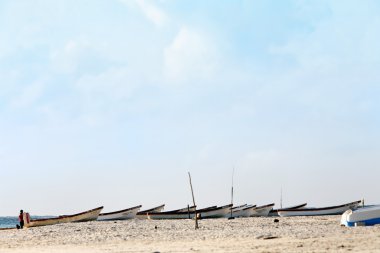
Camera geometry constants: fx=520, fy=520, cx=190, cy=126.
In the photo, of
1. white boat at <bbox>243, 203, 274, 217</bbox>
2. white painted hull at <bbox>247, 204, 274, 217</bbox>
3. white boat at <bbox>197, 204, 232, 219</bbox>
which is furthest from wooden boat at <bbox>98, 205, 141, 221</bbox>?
white painted hull at <bbox>247, 204, 274, 217</bbox>

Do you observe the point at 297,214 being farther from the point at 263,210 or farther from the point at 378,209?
the point at 378,209

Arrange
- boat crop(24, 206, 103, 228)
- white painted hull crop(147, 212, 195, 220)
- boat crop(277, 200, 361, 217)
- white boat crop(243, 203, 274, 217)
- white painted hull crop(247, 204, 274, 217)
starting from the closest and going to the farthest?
boat crop(24, 206, 103, 228)
white painted hull crop(147, 212, 195, 220)
boat crop(277, 200, 361, 217)
white boat crop(243, 203, 274, 217)
white painted hull crop(247, 204, 274, 217)

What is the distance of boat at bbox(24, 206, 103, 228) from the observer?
44.1m

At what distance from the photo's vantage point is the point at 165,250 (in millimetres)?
18156

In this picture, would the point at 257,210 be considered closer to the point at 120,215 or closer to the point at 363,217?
the point at 120,215

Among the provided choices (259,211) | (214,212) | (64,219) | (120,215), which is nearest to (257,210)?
(259,211)

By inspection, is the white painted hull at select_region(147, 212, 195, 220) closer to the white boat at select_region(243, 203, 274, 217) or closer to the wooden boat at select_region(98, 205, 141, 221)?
the wooden boat at select_region(98, 205, 141, 221)

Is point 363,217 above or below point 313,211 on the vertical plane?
below

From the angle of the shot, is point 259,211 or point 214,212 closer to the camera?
point 214,212

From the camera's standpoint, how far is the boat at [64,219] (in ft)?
145

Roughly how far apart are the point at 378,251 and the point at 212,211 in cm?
4630

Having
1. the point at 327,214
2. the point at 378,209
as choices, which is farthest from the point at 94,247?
the point at 327,214

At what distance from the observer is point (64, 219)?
161 ft

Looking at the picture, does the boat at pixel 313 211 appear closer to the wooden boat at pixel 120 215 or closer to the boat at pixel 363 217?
the wooden boat at pixel 120 215
